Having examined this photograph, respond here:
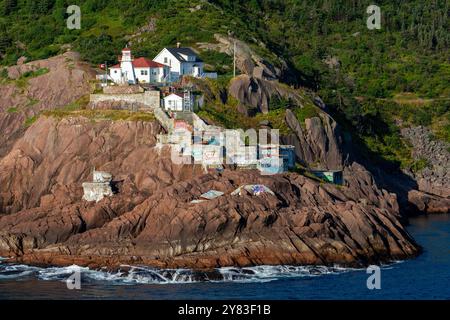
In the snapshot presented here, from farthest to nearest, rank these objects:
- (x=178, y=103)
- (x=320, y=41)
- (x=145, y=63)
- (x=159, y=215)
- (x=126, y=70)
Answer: (x=320, y=41)
(x=145, y=63)
(x=126, y=70)
(x=178, y=103)
(x=159, y=215)

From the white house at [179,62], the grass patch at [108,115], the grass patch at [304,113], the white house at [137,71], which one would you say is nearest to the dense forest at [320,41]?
the white house at [179,62]

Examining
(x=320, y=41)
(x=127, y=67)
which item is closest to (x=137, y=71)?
(x=127, y=67)

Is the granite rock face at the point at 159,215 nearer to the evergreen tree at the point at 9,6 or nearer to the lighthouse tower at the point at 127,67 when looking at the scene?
the lighthouse tower at the point at 127,67

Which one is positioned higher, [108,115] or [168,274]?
[108,115]

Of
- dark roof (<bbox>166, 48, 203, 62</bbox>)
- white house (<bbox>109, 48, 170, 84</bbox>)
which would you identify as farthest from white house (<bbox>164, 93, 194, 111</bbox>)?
dark roof (<bbox>166, 48, 203, 62</bbox>)

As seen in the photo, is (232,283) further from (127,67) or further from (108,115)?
(127,67)

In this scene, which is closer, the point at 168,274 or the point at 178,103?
the point at 168,274
